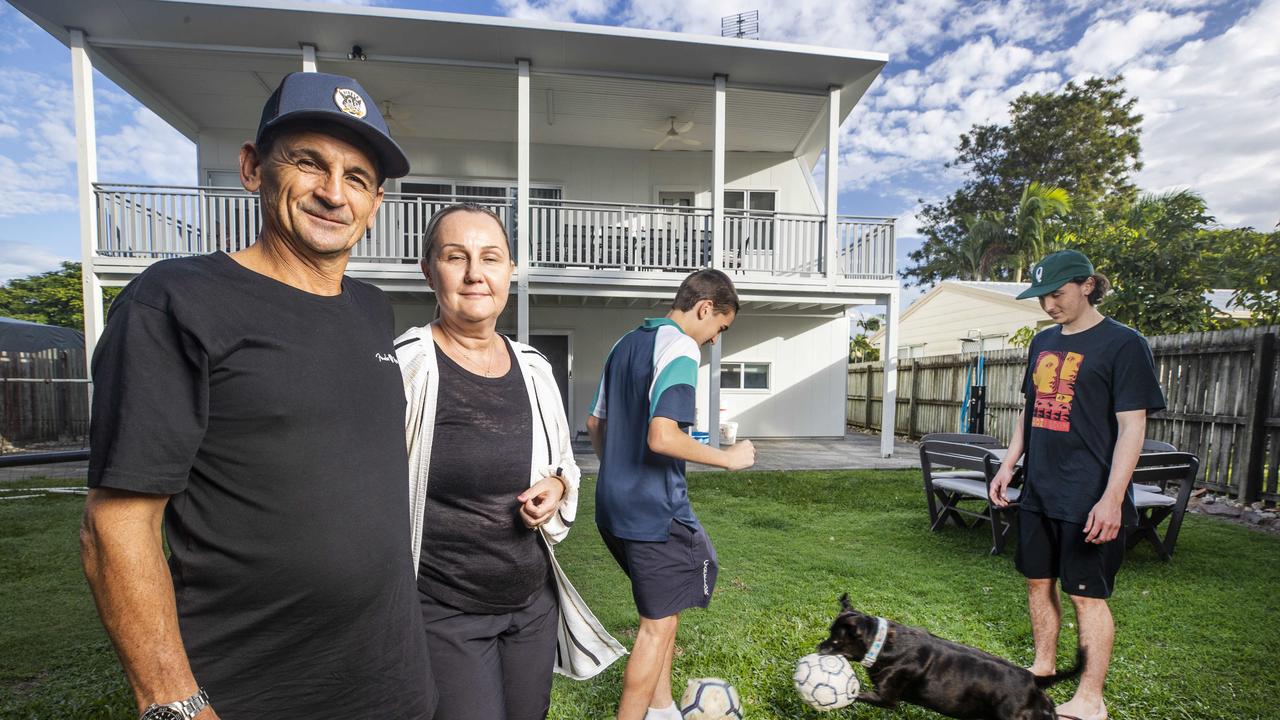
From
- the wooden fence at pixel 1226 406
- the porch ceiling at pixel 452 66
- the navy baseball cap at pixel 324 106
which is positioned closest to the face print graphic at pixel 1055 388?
the navy baseball cap at pixel 324 106

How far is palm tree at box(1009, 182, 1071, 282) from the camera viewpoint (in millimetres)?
23781

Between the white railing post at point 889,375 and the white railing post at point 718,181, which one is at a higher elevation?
the white railing post at point 718,181

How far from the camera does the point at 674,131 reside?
452 inches

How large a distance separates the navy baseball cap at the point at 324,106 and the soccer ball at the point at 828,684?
103 inches

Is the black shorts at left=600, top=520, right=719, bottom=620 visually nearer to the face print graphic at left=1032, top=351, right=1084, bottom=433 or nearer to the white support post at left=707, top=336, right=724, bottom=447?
the face print graphic at left=1032, top=351, right=1084, bottom=433

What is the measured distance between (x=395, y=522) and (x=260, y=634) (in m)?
0.30

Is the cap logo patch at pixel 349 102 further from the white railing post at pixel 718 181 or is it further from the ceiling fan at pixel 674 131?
the ceiling fan at pixel 674 131

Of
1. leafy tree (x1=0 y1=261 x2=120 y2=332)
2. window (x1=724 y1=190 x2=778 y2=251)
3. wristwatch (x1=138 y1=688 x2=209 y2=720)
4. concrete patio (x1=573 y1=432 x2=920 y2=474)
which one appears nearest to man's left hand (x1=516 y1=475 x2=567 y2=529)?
wristwatch (x1=138 y1=688 x2=209 y2=720)

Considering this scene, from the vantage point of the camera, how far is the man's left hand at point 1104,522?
2.45m

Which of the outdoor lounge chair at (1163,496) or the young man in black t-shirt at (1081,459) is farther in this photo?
the outdoor lounge chair at (1163,496)

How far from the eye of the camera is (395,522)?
126cm

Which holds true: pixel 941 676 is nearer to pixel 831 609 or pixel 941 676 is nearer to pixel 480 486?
pixel 831 609

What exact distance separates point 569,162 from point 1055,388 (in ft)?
37.0

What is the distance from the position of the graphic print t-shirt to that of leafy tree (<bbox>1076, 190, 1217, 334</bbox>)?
34.6 ft
